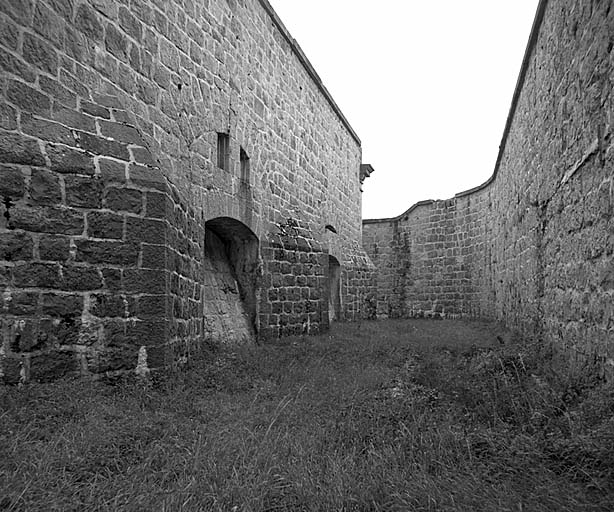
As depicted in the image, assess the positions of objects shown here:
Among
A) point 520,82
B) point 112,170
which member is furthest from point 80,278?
point 520,82

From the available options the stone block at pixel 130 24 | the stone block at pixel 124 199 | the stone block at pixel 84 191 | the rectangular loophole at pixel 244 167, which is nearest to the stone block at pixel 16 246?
the stone block at pixel 84 191

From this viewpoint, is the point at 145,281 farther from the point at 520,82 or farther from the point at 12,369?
the point at 520,82

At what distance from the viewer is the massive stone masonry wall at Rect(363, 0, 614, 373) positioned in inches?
150

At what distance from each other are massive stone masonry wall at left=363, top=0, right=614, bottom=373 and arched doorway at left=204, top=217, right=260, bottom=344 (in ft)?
14.1

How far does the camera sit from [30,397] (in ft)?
12.0

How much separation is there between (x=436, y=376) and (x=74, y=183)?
403cm

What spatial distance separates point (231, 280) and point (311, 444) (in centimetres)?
518

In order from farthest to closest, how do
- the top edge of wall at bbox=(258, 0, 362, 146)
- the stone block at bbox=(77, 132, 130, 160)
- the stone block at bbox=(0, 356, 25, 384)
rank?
the top edge of wall at bbox=(258, 0, 362, 146), the stone block at bbox=(77, 132, 130, 160), the stone block at bbox=(0, 356, 25, 384)

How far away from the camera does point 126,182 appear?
178 inches

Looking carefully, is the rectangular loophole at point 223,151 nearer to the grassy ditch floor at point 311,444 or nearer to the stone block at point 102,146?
the stone block at point 102,146

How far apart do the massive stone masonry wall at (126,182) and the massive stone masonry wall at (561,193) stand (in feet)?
12.4

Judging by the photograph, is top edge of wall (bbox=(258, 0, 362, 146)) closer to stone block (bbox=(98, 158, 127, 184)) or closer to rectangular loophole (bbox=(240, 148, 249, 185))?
rectangular loophole (bbox=(240, 148, 249, 185))

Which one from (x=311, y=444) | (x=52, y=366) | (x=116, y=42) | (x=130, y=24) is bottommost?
(x=311, y=444)

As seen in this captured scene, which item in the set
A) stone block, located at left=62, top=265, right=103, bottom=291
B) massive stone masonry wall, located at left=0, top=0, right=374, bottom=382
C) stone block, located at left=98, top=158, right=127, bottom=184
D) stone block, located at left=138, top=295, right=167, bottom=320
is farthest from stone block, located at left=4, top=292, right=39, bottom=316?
stone block, located at left=98, top=158, right=127, bottom=184
